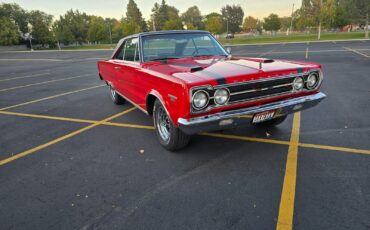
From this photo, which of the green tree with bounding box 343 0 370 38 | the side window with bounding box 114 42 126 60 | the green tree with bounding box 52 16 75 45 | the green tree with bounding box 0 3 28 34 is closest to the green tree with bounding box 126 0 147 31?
the green tree with bounding box 52 16 75 45

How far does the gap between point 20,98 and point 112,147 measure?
5.87 metres

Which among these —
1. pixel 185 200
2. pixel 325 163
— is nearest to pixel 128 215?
pixel 185 200

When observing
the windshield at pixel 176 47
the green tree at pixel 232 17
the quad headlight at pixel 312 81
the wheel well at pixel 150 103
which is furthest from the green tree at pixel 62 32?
the quad headlight at pixel 312 81

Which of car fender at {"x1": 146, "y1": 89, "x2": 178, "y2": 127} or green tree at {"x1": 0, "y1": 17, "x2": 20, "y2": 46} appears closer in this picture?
car fender at {"x1": 146, "y1": 89, "x2": 178, "y2": 127}

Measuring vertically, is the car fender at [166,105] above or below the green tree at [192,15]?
below

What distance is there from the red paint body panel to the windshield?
21 cm

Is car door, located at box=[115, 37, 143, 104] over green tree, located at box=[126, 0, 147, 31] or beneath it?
beneath

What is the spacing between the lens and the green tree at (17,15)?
2908 inches

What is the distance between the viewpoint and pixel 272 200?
9.17 feet

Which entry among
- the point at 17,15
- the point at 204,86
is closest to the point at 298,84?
the point at 204,86

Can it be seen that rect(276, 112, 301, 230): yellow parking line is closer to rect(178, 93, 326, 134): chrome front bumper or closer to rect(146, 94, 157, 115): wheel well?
rect(178, 93, 326, 134): chrome front bumper

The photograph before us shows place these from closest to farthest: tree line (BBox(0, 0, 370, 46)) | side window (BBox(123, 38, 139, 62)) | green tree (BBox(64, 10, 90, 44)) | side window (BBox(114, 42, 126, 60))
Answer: side window (BBox(123, 38, 139, 62)) < side window (BBox(114, 42, 126, 60)) < tree line (BBox(0, 0, 370, 46)) < green tree (BBox(64, 10, 90, 44))

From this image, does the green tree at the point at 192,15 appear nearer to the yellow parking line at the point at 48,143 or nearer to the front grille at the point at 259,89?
the yellow parking line at the point at 48,143

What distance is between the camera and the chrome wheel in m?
4.07
